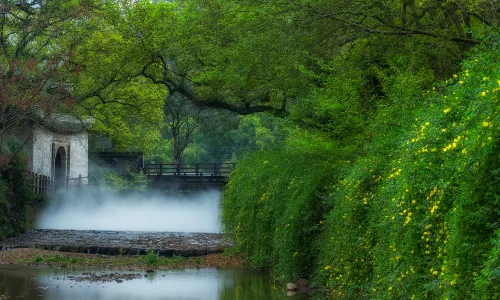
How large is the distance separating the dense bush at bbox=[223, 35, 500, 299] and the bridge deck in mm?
9006

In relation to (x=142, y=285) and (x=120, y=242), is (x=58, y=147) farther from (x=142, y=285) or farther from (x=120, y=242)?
(x=142, y=285)

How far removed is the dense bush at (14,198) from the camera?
29344mm

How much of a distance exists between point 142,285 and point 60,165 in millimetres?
24471

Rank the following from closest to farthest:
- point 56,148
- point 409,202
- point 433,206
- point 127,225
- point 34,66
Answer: point 433,206, point 409,202, point 34,66, point 127,225, point 56,148

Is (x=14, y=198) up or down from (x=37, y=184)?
down

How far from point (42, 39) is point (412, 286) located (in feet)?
108

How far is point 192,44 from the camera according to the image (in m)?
28.6

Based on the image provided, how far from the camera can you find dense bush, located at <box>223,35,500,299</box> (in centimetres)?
621

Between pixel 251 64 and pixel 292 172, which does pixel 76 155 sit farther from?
pixel 292 172

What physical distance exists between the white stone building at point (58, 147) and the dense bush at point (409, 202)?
2129 cm

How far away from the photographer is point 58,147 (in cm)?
4009

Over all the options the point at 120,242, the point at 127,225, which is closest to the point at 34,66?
the point at 120,242

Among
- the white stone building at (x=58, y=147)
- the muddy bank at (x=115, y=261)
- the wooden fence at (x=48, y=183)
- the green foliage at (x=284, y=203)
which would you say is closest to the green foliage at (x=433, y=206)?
the green foliage at (x=284, y=203)

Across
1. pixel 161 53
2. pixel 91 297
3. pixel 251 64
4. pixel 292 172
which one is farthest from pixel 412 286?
pixel 161 53
